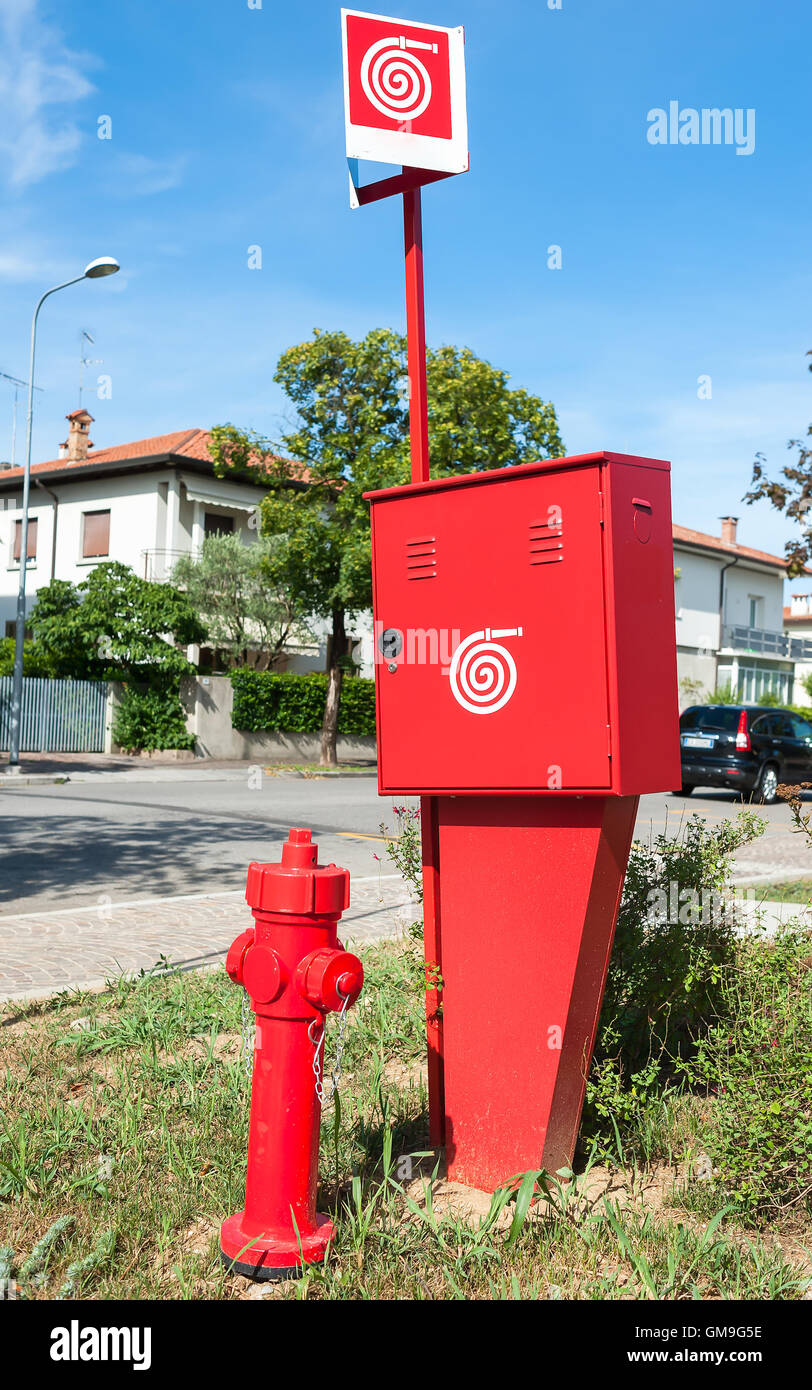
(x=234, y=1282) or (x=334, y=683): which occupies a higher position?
(x=334, y=683)

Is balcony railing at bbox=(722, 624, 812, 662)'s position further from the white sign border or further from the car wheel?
the white sign border

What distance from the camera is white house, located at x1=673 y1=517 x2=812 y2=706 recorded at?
4709 centimetres

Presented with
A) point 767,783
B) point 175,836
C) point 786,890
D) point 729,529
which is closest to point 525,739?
point 786,890

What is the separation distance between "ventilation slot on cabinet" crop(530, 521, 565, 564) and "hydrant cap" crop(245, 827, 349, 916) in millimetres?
940

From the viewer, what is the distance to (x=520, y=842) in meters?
3.07

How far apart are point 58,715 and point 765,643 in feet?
120

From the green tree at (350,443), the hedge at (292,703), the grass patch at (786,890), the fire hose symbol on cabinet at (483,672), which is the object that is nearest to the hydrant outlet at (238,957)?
the fire hose symbol on cabinet at (483,672)

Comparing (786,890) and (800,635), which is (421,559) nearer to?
(786,890)

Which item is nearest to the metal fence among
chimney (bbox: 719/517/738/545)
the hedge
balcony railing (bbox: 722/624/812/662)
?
the hedge

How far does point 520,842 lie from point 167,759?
23.7 meters
